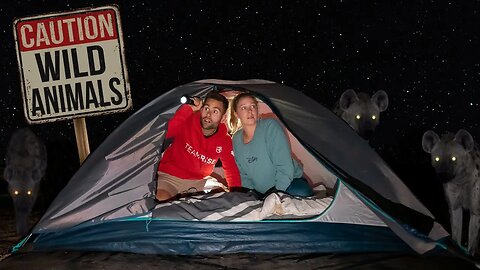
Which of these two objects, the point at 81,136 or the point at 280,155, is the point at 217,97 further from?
the point at 81,136

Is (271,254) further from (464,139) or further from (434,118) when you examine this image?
(434,118)

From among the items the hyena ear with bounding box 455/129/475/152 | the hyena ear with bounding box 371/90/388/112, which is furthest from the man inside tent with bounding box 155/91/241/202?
the hyena ear with bounding box 371/90/388/112

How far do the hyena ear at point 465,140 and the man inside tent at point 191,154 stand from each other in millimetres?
1829

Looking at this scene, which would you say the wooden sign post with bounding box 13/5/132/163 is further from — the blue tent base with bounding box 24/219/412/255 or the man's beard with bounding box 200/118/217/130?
the blue tent base with bounding box 24/219/412/255

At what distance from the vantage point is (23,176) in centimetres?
589

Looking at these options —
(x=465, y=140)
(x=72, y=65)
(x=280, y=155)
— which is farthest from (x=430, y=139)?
(x=72, y=65)

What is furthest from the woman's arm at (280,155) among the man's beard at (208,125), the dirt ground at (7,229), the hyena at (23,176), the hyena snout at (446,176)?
the hyena at (23,176)

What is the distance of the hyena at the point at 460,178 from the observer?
4.77 m

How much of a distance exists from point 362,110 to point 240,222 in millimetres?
3219

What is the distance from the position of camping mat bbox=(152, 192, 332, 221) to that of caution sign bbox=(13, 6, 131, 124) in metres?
0.80

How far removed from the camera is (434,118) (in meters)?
13.3

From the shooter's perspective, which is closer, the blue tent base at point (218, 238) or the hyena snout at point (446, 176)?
the blue tent base at point (218, 238)

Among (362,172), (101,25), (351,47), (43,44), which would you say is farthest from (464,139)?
(351,47)

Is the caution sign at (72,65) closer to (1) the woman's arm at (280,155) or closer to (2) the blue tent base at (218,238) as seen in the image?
(2) the blue tent base at (218,238)
